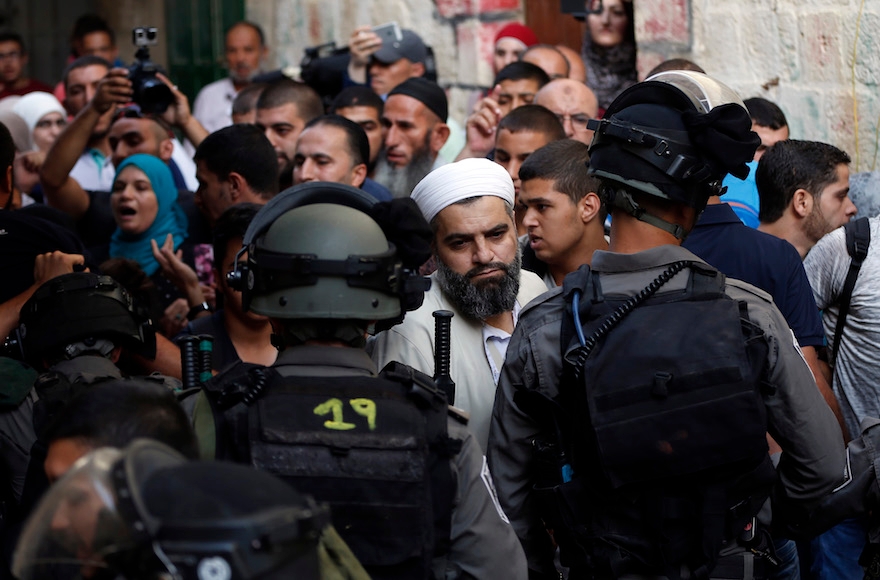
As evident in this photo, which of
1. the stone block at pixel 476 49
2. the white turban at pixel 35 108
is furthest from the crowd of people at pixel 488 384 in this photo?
the stone block at pixel 476 49

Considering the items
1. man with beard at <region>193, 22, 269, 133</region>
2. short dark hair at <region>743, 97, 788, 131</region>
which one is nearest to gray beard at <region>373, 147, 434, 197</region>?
short dark hair at <region>743, 97, 788, 131</region>

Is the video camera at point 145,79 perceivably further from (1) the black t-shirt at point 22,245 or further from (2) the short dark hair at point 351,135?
(1) the black t-shirt at point 22,245

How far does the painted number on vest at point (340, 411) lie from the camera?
2279 mm

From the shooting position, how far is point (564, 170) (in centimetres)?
413

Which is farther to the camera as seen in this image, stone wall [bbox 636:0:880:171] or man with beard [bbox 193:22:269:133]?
man with beard [bbox 193:22:269:133]

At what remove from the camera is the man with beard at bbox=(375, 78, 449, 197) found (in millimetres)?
6348

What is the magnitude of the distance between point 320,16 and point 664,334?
817 centimetres

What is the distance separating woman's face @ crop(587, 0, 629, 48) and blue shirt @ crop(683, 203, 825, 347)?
3588 millimetres

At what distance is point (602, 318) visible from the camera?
2666 mm

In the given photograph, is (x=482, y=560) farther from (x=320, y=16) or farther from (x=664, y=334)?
(x=320, y=16)

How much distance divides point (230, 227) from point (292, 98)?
260 cm

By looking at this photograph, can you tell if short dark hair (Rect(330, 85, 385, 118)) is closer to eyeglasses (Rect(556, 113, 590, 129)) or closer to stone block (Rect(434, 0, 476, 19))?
eyeglasses (Rect(556, 113, 590, 129))

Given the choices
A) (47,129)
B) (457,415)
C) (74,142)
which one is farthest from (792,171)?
(47,129)

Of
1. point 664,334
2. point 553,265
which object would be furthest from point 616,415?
point 553,265
